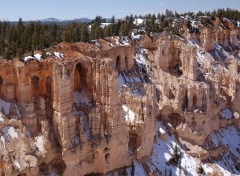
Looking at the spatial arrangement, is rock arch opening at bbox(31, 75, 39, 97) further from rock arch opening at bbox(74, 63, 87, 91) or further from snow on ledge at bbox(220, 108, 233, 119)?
snow on ledge at bbox(220, 108, 233, 119)

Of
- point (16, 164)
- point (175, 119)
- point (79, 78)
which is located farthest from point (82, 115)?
point (175, 119)

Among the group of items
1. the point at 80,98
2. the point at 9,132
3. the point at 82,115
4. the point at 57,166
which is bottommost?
the point at 57,166

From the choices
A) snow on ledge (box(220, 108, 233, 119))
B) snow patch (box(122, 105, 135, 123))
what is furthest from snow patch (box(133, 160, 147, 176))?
snow on ledge (box(220, 108, 233, 119))

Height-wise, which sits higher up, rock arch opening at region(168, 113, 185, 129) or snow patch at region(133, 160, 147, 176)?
rock arch opening at region(168, 113, 185, 129)

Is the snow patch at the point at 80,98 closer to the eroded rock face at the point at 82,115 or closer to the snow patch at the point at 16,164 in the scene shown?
the eroded rock face at the point at 82,115

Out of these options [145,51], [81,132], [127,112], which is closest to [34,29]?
[145,51]

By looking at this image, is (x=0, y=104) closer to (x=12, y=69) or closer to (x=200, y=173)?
(x=12, y=69)

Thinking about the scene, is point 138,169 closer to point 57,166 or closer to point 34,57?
point 57,166

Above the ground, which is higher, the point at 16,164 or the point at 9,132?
the point at 9,132

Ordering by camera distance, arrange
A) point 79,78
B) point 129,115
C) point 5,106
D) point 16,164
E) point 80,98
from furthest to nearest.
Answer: point 129,115, point 79,78, point 80,98, point 5,106, point 16,164
